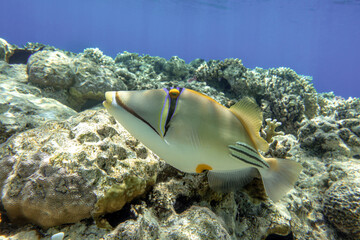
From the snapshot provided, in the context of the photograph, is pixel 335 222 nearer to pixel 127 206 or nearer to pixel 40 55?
pixel 127 206

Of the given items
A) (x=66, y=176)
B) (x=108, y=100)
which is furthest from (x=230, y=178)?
(x=66, y=176)

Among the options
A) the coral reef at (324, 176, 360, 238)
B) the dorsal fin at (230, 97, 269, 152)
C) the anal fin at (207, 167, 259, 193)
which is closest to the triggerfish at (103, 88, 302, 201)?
the dorsal fin at (230, 97, 269, 152)

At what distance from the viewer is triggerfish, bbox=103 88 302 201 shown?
3.11 feet

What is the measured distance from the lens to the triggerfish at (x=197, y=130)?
949 millimetres

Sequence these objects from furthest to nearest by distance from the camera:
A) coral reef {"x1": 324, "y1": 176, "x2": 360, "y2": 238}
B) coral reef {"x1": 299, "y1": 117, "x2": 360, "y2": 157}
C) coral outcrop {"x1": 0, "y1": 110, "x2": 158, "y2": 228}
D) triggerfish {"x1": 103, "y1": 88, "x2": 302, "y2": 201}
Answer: coral reef {"x1": 299, "y1": 117, "x2": 360, "y2": 157}, coral reef {"x1": 324, "y1": 176, "x2": 360, "y2": 238}, coral outcrop {"x1": 0, "y1": 110, "x2": 158, "y2": 228}, triggerfish {"x1": 103, "y1": 88, "x2": 302, "y2": 201}

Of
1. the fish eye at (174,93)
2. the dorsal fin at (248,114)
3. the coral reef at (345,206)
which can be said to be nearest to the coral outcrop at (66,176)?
the fish eye at (174,93)

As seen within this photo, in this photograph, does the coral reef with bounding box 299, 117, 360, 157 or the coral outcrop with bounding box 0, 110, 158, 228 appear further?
the coral reef with bounding box 299, 117, 360, 157

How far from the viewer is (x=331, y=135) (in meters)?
3.73

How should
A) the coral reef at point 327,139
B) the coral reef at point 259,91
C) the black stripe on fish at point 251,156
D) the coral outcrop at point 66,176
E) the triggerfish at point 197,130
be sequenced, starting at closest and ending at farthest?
the triggerfish at point 197,130 → the black stripe on fish at point 251,156 → the coral outcrop at point 66,176 → the coral reef at point 327,139 → the coral reef at point 259,91

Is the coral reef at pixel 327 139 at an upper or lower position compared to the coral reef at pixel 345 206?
upper

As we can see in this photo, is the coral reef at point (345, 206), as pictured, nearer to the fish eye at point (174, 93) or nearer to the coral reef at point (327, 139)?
the coral reef at point (327, 139)

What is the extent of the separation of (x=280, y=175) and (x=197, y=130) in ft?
2.05

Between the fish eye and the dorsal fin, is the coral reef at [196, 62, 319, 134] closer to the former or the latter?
the dorsal fin

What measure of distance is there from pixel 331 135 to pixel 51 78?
6324 mm
